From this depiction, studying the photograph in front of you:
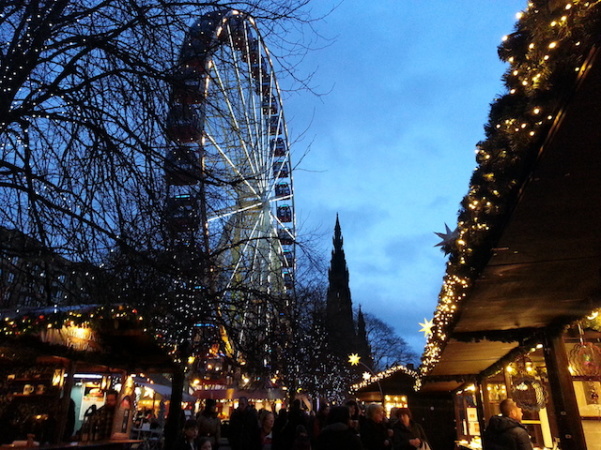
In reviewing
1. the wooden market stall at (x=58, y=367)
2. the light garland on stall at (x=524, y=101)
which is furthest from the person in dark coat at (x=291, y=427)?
the light garland on stall at (x=524, y=101)

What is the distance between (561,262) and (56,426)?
7917mm

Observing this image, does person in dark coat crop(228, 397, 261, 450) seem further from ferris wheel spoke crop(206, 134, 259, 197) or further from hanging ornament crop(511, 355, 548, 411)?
hanging ornament crop(511, 355, 548, 411)

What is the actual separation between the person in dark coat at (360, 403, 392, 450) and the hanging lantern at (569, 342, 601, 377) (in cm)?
247

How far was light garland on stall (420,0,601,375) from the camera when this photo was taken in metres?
1.84

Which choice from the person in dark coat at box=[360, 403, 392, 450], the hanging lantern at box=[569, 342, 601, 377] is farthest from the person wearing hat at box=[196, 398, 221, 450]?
the hanging lantern at box=[569, 342, 601, 377]

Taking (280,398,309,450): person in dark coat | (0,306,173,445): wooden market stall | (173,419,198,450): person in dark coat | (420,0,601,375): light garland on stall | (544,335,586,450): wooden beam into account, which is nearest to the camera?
(420,0,601,375): light garland on stall

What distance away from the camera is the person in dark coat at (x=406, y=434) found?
5.12 metres

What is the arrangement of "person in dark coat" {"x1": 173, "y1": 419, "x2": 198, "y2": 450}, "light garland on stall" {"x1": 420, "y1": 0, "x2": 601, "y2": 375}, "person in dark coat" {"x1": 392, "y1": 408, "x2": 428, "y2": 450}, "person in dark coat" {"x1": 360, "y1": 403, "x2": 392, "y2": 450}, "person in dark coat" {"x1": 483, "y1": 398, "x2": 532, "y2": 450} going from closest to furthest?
1. "light garland on stall" {"x1": 420, "y1": 0, "x2": 601, "y2": 375}
2. "person in dark coat" {"x1": 483, "y1": 398, "x2": 532, "y2": 450}
3. "person in dark coat" {"x1": 173, "y1": 419, "x2": 198, "y2": 450}
4. "person in dark coat" {"x1": 392, "y1": 408, "x2": 428, "y2": 450}
5. "person in dark coat" {"x1": 360, "y1": 403, "x2": 392, "y2": 450}

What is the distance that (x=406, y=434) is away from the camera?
5223 mm

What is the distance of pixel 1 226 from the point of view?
4.66m

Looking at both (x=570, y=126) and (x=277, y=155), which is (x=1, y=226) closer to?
(x=570, y=126)

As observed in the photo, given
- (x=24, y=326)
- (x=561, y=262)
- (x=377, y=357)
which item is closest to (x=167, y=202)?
(x=24, y=326)

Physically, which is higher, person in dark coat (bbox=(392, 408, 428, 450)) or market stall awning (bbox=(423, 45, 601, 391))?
market stall awning (bbox=(423, 45, 601, 391))

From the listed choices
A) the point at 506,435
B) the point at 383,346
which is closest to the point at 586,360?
the point at 506,435
